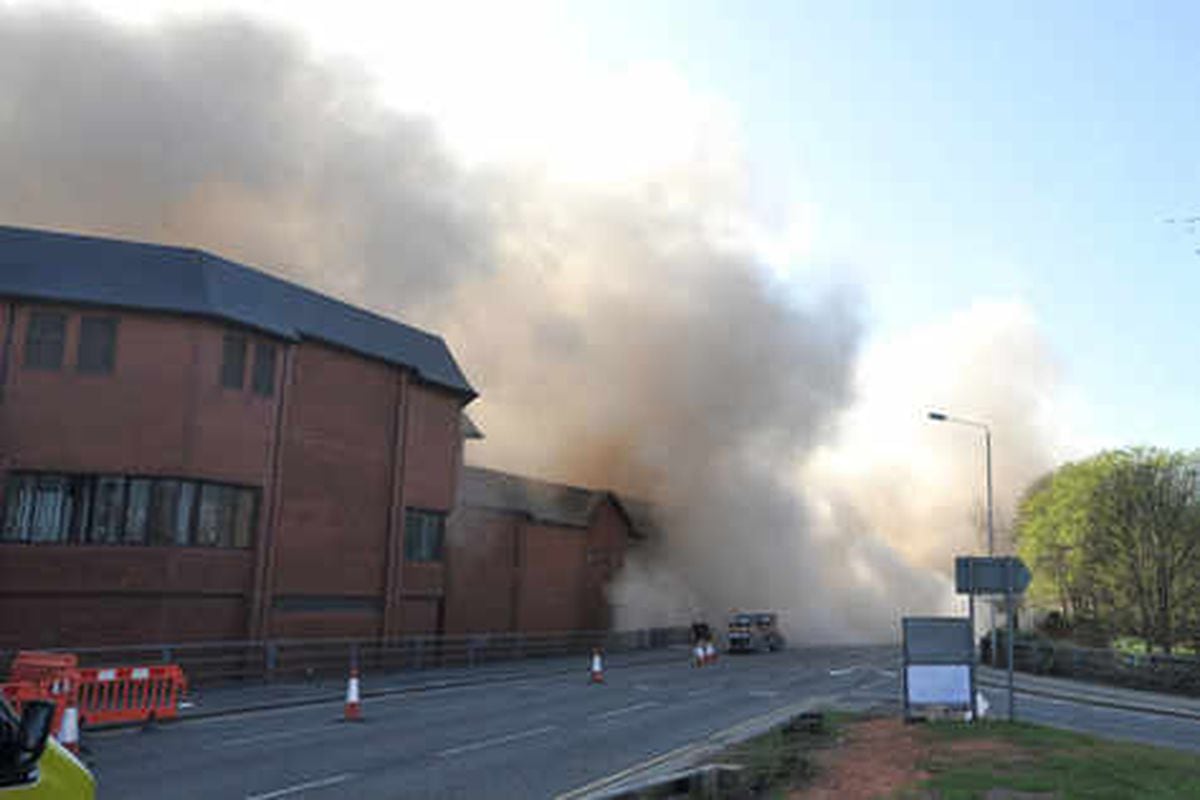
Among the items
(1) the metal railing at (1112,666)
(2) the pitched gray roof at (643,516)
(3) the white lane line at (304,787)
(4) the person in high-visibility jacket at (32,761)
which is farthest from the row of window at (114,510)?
(2) the pitched gray roof at (643,516)

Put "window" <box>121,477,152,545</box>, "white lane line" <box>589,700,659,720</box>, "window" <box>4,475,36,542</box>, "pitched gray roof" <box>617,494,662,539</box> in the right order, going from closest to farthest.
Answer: "white lane line" <box>589,700,659,720</box>, "window" <box>4,475,36,542</box>, "window" <box>121,477,152,545</box>, "pitched gray roof" <box>617,494,662,539</box>

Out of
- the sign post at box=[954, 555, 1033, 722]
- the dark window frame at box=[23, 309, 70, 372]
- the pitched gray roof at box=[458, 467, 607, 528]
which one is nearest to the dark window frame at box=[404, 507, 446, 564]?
the pitched gray roof at box=[458, 467, 607, 528]

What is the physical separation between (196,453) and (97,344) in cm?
347

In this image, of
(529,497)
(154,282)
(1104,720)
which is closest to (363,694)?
(154,282)

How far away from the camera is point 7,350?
77.8 feet

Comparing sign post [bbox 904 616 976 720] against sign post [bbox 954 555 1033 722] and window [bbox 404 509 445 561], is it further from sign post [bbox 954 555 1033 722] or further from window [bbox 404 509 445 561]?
window [bbox 404 509 445 561]

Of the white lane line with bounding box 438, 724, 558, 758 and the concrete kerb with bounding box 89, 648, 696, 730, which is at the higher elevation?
the white lane line with bounding box 438, 724, 558, 758

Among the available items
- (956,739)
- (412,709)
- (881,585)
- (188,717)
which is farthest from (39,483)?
(881,585)

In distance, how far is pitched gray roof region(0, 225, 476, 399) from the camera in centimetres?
2428

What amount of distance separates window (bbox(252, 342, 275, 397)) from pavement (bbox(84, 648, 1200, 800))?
7.82 m

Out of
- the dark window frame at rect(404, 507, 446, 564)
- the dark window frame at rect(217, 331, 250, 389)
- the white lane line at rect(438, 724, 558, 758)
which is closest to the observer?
the white lane line at rect(438, 724, 558, 758)

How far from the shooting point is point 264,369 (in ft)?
89.8

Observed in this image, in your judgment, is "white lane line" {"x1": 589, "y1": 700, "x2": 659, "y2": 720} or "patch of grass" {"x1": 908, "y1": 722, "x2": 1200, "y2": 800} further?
"white lane line" {"x1": 589, "y1": 700, "x2": 659, "y2": 720}

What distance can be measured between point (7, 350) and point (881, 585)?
5279 cm
